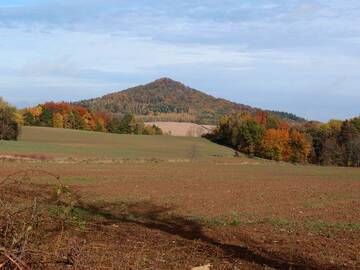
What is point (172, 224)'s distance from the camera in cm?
1589

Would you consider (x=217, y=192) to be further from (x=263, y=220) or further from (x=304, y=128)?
(x=304, y=128)

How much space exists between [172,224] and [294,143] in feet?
342

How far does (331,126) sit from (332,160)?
→ 3400cm

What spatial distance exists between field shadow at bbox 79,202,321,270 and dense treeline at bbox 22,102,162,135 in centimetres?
11144

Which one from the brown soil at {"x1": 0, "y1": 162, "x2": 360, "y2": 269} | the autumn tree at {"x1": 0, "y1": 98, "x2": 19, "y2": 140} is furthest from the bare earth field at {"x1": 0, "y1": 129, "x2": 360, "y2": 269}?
the autumn tree at {"x1": 0, "y1": 98, "x2": 19, "y2": 140}

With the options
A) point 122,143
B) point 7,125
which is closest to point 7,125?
point 7,125

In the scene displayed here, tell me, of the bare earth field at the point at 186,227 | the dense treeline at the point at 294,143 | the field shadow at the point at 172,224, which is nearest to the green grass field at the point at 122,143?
the dense treeline at the point at 294,143

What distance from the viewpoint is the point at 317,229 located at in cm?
1523

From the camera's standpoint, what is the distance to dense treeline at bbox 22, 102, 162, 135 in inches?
5221

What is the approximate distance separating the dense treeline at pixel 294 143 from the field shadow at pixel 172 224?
91.8m

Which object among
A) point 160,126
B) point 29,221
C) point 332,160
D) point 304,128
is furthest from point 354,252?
point 160,126

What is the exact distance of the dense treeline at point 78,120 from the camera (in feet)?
435

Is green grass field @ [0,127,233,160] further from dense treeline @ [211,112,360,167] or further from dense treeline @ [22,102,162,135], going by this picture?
dense treeline @ [22,102,162,135]

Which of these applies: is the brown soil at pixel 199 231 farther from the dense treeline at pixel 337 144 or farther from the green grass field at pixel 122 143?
the dense treeline at pixel 337 144
